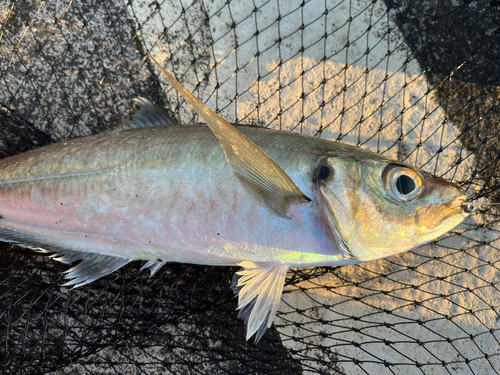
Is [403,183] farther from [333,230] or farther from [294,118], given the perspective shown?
[294,118]

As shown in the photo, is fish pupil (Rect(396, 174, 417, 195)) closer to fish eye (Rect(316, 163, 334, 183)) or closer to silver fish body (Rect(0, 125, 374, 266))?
silver fish body (Rect(0, 125, 374, 266))

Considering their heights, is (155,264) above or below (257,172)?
below

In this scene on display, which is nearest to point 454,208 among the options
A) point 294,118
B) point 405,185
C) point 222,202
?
point 405,185

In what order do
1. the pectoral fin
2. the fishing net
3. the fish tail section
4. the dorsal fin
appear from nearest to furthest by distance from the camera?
the pectoral fin, the fish tail section, the dorsal fin, the fishing net

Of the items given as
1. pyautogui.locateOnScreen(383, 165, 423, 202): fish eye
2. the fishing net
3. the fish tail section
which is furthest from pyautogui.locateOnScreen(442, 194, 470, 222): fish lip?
the fishing net

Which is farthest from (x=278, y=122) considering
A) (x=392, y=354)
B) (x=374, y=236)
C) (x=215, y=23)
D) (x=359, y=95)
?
(x=392, y=354)

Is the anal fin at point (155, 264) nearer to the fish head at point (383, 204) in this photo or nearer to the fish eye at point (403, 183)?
the fish head at point (383, 204)

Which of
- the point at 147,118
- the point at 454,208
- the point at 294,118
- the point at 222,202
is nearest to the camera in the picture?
the point at 454,208

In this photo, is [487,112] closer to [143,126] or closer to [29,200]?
[143,126]
